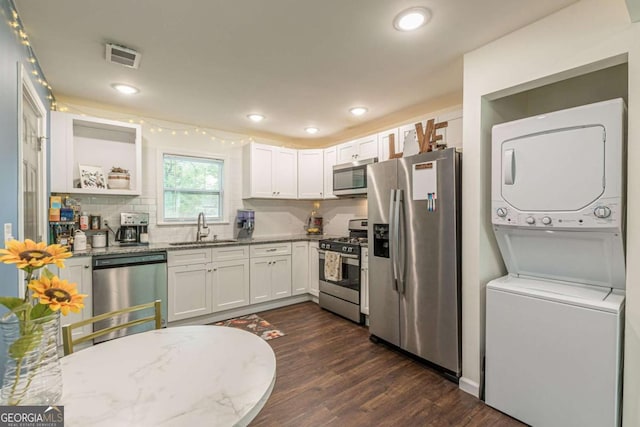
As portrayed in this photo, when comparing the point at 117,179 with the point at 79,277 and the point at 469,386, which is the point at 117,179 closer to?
the point at 79,277

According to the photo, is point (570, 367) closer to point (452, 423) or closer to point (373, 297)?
point (452, 423)

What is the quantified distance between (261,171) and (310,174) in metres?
0.75

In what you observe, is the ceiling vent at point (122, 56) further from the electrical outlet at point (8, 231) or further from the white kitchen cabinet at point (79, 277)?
the white kitchen cabinet at point (79, 277)

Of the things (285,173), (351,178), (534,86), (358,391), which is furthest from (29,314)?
(285,173)

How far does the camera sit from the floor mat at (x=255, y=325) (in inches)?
128

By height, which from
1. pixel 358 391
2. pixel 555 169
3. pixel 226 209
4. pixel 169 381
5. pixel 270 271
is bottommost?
pixel 358 391

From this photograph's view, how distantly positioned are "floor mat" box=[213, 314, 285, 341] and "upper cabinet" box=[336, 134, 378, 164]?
2.34 meters

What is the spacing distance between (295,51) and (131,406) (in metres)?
2.32

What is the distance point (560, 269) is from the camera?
77.8 inches

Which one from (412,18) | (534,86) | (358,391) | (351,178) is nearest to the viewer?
(412,18)

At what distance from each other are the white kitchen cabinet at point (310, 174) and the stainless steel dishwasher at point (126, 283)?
7.02 feet

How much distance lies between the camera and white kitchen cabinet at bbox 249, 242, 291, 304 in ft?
12.8

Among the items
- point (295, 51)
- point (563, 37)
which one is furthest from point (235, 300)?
point (563, 37)

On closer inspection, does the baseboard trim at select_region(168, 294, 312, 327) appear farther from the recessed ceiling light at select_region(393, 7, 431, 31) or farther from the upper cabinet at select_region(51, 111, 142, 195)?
the recessed ceiling light at select_region(393, 7, 431, 31)
